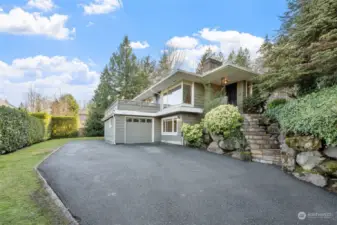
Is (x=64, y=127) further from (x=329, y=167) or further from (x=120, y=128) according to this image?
(x=329, y=167)

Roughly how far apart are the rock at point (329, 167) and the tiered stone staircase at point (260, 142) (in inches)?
71.9

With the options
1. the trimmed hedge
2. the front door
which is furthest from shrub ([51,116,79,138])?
the front door

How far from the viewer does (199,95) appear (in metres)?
11.7

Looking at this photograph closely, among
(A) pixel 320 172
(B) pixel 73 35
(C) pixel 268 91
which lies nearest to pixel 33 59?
(B) pixel 73 35

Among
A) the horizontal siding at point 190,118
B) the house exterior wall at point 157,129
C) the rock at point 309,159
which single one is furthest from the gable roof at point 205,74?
the rock at point 309,159

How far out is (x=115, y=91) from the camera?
23.6 metres

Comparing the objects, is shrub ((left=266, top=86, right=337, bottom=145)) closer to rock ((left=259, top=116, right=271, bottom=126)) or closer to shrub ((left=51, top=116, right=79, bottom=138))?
rock ((left=259, top=116, right=271, bottom=126))

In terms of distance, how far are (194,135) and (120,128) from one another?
604 cm

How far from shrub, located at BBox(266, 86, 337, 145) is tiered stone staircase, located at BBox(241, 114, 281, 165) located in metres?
1.31

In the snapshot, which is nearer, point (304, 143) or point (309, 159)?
point (309, 159)

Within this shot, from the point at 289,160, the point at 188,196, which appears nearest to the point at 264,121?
the point at 289,160

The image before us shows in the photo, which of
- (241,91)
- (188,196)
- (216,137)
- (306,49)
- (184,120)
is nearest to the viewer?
(188,196)

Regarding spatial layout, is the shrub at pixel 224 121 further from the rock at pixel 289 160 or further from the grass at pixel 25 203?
the grass at pixel 25 203

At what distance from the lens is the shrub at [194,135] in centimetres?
948
